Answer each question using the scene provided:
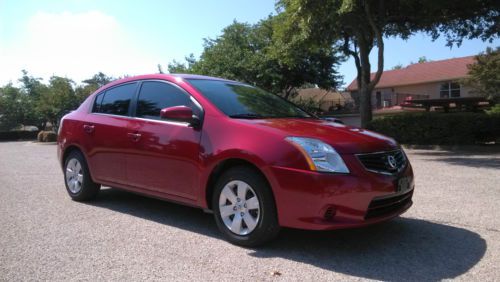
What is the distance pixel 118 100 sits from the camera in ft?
20.1

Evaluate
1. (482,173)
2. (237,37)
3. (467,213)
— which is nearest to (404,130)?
(482,173)

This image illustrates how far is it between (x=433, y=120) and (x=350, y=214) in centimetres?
1300

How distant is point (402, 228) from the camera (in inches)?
200

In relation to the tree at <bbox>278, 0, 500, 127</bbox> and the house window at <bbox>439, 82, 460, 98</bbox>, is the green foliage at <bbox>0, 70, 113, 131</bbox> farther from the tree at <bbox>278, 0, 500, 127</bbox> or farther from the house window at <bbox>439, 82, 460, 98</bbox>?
the house window at <bbox>439, 82, 460, 98</bbox>

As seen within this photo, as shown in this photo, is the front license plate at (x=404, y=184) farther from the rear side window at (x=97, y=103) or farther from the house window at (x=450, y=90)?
the house window at (x=450, y=90)

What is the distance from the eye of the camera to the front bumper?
3953mm

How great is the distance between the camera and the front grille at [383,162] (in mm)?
4172

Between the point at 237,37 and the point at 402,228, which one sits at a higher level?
the point at 237,37

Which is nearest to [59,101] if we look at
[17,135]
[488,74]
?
[17,135]

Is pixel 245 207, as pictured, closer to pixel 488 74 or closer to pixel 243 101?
pixel 243 101

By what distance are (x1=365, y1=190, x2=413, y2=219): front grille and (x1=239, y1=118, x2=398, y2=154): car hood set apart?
46 cm

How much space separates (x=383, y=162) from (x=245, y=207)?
1.34 metres

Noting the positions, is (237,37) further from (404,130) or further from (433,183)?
(433,183)

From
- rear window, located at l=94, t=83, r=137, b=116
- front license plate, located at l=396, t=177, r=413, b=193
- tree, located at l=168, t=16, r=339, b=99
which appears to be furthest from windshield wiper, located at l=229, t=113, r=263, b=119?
tree, located at l=168, t=16, r=339, b=99
